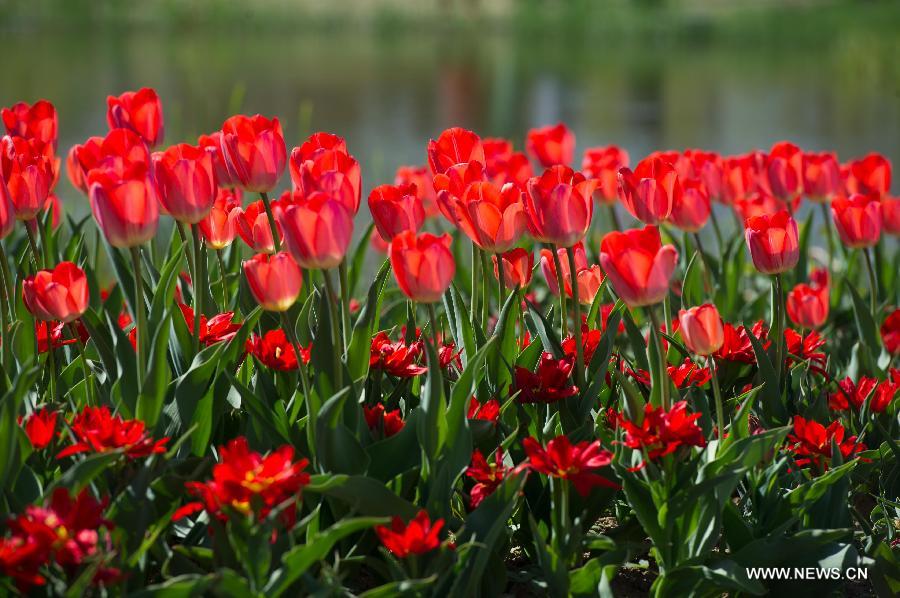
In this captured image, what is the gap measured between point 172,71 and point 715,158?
11.9 meters

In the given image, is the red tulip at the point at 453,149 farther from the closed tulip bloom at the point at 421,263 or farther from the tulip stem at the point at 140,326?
the tulip stem at the point at 140,326

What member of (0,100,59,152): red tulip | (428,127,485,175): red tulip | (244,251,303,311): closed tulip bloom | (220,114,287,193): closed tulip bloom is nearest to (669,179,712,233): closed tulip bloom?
(428,127,485,175): red tulip

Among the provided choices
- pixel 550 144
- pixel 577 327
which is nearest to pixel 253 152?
pixel 577 327

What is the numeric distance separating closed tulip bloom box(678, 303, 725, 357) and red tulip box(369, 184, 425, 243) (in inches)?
14.9

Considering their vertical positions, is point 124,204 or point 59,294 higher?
point 124,204

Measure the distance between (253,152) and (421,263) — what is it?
36 cm

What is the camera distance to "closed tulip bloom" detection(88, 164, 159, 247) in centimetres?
133

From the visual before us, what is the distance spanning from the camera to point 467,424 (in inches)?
54.2

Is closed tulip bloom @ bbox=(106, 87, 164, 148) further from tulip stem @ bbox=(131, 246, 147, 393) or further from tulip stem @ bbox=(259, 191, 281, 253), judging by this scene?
tulip stem @ bbox=(131, 246, 147, 393)

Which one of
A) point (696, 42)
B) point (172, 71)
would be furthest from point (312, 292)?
point (696, 42)

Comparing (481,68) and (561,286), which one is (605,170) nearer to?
(561,286)

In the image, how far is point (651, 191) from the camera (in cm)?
162

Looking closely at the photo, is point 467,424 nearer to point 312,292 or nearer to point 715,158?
point 312,292

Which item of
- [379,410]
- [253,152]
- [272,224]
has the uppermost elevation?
[253,152]
